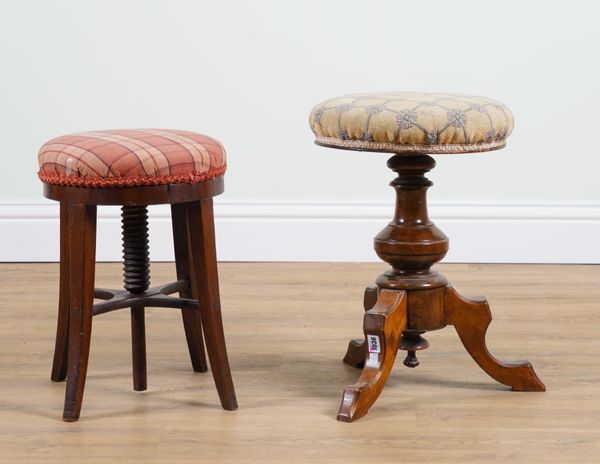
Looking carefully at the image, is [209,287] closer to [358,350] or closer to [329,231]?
[358,350]

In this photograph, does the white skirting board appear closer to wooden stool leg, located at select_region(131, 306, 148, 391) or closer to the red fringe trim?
wooden stool leg, located at select_region(131, 306, 148, 391)

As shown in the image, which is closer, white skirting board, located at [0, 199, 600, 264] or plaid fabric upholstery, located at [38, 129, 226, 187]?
plaid fabric upholstery, located at [38, 129, 226, 187]

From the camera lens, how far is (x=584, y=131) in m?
3.19

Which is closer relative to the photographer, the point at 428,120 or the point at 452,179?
the point at 428,120

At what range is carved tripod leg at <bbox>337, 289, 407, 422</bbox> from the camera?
6.40 ft

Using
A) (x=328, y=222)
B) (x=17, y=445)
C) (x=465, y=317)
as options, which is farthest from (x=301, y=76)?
(x=17, y=445)

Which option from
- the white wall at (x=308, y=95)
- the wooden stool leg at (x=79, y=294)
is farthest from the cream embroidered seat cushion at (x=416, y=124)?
the white wall at (x=308, y=95)

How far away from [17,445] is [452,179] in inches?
68.8

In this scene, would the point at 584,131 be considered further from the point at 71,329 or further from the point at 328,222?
the point at 71,329

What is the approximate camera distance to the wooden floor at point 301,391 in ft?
5.97

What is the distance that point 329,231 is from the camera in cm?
322

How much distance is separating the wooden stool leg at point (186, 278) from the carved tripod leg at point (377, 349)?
1.22 ft

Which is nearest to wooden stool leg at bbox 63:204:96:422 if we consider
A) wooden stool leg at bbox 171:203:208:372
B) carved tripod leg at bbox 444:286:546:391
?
wooden stool leg at bbox 171:203:208:372

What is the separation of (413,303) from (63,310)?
69 centimetres
